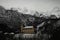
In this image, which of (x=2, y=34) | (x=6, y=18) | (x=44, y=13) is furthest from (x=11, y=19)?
(x=44, y=13)

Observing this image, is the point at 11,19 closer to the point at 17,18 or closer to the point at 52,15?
the point at 17,18

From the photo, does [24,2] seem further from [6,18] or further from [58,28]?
[58,28]

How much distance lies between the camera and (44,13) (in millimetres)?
2432

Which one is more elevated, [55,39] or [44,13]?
[44,13]

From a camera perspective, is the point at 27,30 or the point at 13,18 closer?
the point at 27,30

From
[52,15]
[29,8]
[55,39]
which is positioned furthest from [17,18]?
[55,39]

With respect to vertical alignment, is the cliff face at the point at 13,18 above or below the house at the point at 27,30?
above

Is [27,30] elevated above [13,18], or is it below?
below

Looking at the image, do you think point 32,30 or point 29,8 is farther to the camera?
point 29,8

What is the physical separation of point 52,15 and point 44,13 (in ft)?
0.58

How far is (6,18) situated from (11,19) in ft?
0.38

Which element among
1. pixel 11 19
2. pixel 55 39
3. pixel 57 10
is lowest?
pixel 55 39

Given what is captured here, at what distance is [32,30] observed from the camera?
7.75 feet

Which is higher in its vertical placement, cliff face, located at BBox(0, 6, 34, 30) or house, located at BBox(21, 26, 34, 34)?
cliff face, located at BBox(0, 6, 34, 30)
